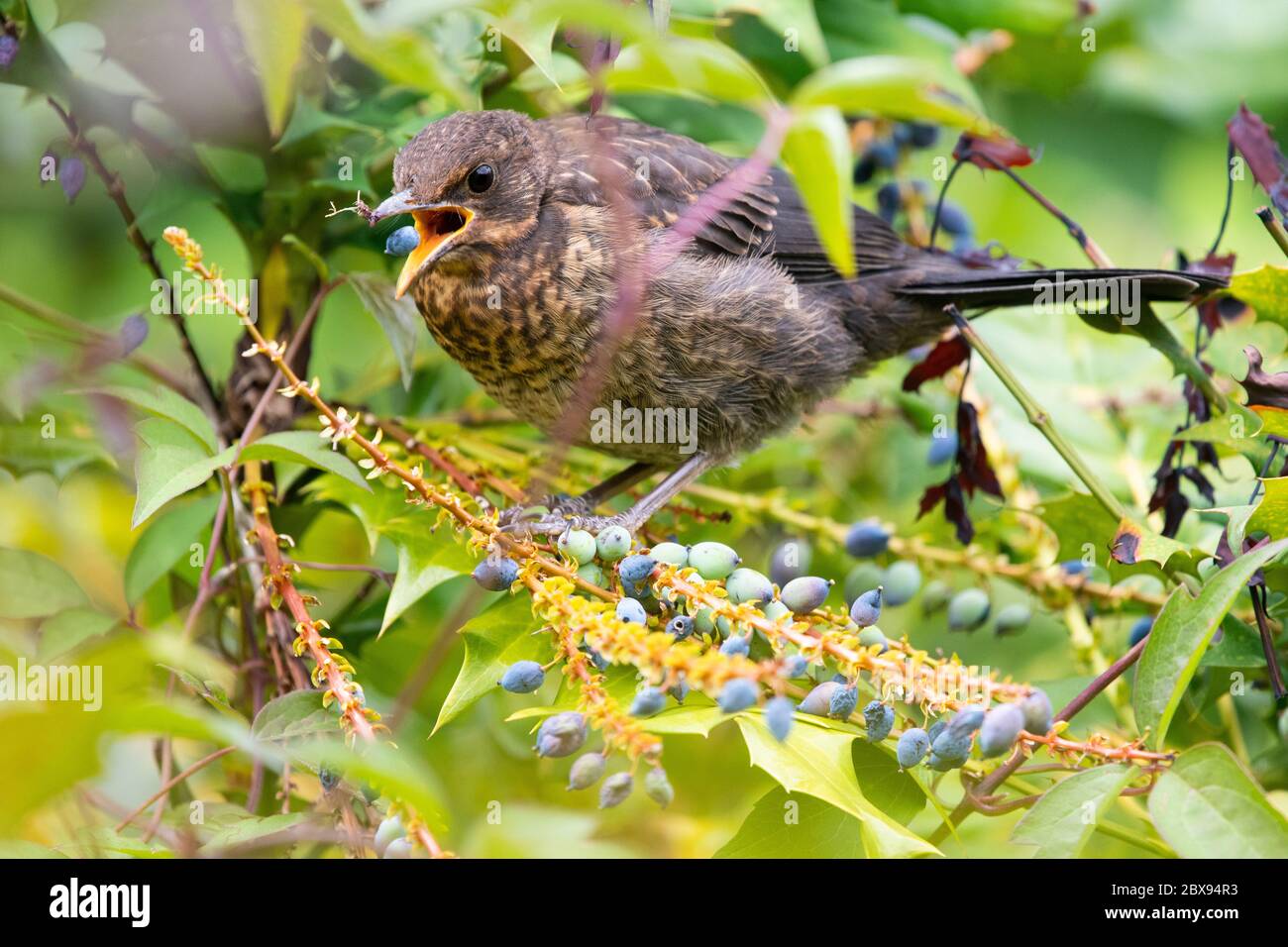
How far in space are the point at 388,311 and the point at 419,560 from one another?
1.45 ft

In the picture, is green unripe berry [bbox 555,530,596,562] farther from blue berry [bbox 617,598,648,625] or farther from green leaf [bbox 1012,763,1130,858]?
green leaf [bbox 1012,763,1130,858]

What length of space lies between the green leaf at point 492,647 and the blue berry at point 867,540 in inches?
27.5

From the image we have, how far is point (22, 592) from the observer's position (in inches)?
66.2

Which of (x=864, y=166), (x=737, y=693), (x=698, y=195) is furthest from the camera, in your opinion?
(x=864, y=166)

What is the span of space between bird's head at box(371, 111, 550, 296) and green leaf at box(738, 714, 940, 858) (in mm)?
961

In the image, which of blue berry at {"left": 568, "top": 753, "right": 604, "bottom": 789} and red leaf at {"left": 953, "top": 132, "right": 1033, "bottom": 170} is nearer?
blue berry at {"left": 568, "top": 753, "right": 604, "bottom": 789}

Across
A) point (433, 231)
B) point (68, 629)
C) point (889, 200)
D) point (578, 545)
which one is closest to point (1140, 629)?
point (578, 545)

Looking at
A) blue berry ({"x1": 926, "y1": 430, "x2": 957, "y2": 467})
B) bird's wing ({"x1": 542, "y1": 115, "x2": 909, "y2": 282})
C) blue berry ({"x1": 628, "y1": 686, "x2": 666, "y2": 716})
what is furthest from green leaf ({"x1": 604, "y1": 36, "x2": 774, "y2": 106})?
blue berry ({"x1": 926, "y1": 430, "x2": 957, "y2": 467})

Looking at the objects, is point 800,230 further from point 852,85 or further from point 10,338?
point 852,85

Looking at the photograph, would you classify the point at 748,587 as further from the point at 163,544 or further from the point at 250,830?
the point at 163,544

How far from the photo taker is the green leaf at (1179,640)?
141 cm

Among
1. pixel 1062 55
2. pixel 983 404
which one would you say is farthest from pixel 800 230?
pixel 1062 55

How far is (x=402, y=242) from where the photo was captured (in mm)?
2092

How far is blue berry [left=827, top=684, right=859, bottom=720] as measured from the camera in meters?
1.50
